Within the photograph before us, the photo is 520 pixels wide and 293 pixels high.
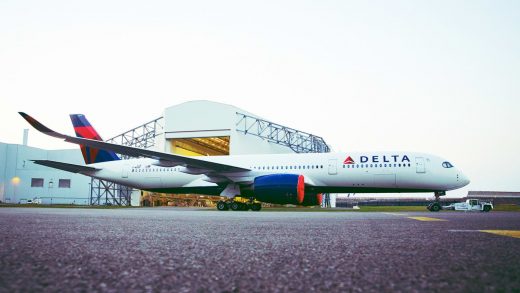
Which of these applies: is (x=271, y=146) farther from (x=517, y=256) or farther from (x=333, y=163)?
(x=517, y=256)

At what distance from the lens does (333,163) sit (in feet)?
53.1

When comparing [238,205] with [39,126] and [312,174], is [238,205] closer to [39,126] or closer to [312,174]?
[312,174]

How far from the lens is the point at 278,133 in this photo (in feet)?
100

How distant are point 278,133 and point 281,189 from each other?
1629 cm

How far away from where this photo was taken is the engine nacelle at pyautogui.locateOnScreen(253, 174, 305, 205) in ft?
47.4

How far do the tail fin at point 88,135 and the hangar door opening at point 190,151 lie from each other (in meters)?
8.67

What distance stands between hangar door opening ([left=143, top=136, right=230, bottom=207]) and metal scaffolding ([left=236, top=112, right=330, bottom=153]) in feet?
7.86

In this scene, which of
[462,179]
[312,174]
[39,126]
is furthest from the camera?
[312,174]

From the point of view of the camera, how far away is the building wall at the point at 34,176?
43.2m

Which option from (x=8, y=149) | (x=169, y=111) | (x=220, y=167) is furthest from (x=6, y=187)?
(x=220, y=167)

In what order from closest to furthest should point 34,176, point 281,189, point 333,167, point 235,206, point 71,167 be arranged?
point 281,189 < point 333,167 < point 235,206 < point 71,167 < point 34,176

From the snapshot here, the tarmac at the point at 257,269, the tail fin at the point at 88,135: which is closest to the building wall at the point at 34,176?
the tail fin at the point at 88,135

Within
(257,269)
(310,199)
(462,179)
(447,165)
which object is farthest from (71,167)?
(257,269)

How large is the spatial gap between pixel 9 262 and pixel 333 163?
15.2m
